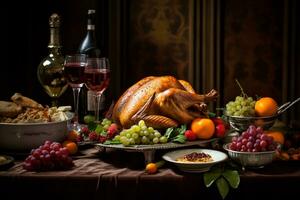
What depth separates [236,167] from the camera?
1.40 metres

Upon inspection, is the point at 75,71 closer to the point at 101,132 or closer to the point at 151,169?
the point at 101,132

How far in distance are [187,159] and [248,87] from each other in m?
2.48

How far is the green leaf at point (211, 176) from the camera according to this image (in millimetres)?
1313

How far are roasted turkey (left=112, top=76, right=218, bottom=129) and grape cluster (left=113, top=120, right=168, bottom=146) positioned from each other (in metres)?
0.09

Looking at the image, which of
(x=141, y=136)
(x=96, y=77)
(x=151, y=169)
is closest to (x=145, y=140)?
(x=141, y=136)

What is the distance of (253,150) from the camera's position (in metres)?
1.38

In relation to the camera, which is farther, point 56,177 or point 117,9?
point 117,9

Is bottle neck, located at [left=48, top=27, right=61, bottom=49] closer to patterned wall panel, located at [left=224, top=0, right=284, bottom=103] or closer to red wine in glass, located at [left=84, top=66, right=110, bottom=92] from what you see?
red wine in glass, located at [left=84, top=66, right=110, bottom=92]

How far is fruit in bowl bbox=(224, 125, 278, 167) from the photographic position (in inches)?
54.1

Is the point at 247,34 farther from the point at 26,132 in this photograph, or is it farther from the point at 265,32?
the point at 26,132

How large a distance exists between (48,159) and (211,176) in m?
0.47

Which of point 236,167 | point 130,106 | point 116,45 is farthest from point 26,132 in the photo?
point 116,45

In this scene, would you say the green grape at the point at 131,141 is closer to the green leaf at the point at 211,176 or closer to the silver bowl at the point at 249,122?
the green leaf at the point at 211,176

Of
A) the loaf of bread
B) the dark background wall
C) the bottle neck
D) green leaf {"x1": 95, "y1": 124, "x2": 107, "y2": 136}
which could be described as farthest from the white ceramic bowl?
the dark background wall
